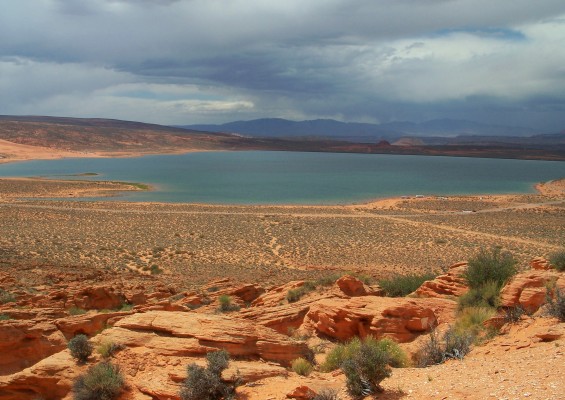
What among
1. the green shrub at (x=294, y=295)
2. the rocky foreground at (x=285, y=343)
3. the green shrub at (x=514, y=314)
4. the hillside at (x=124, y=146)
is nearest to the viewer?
the rocky foreground at (x=285, y=343)

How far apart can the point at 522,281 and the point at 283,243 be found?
871 inches

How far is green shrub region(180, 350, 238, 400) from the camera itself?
293 inches

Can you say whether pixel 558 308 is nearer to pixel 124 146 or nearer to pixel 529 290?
pixel 529 290

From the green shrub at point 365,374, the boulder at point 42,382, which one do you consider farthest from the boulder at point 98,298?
the green shrub at point 365,374

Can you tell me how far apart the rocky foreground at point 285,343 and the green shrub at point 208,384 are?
216 millimetres

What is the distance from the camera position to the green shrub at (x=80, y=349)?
8.86m

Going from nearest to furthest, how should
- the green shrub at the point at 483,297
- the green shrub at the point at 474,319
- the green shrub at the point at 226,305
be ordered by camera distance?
A: the green shrub at the point at 474,319 → the green shrub at the point at 483,297 → the green shrub at the point at 226,305

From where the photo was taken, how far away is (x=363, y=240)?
112 ft

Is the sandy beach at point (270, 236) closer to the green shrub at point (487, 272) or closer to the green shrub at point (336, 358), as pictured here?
the green shrub at point (487, 272)

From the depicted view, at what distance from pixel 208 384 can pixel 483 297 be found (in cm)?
672

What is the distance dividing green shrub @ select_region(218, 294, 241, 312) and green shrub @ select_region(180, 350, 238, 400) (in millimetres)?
6541

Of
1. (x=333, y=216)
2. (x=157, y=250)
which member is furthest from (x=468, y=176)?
(x=157, y=250)

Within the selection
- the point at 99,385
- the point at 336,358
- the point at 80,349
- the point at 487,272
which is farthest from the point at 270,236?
the point at 99,385

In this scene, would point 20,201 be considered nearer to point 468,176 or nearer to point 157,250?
point 157,250
